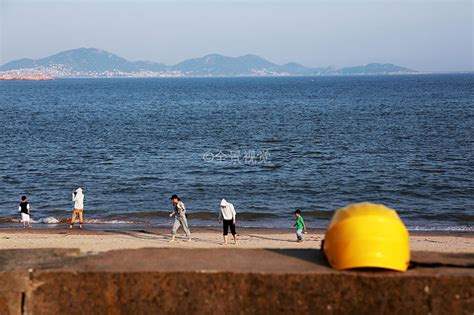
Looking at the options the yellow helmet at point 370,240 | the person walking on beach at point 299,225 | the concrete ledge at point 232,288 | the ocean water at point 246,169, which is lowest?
the ocean water at point 246,169

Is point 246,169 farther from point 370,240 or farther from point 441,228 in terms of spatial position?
point 370,240

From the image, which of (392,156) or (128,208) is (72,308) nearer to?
(128,208)

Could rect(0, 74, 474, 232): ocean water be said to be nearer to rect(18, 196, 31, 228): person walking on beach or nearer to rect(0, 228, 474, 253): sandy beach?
rect(18, 196, 31, 228): person walking on beach

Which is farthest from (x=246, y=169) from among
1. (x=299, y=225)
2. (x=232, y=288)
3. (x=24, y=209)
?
(x=232, y=288)

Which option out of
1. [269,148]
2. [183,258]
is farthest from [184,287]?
[269,148]

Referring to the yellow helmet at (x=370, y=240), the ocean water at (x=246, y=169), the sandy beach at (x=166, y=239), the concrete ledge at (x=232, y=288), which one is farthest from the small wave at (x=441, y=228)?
the yellow helmet at (x=370, y=240)

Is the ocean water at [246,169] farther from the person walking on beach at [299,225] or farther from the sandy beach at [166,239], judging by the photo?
the person walking on beach at [299,225]

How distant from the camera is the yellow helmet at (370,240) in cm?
435

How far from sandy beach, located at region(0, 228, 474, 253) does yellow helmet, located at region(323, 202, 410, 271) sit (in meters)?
12.7

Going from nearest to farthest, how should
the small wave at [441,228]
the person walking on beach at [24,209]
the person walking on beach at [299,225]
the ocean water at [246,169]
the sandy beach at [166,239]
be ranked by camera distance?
1. the sandy beach at [166,239]
2. the person walking on beach at [299,225]
3. the person walking on beach at [24,209]
4. the small wave at [441,228]
5. the ocean water at [246,169]

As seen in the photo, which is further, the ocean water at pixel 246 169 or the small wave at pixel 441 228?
the ocean water at pixel 246 169

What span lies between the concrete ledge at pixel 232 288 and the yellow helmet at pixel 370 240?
8 cm

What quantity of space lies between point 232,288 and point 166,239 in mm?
15298

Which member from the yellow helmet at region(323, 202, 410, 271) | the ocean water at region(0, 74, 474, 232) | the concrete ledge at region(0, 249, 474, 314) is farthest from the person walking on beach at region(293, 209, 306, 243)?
the yellow helmet at region(323, 202, 410, 271)
